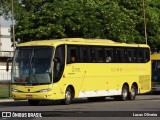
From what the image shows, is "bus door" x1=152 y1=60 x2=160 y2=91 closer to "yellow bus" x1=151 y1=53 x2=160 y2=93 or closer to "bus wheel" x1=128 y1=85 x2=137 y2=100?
"yellow bus" x1=151 y1=53 x2=160 y2=93

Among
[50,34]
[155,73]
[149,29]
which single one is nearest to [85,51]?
[155,73]

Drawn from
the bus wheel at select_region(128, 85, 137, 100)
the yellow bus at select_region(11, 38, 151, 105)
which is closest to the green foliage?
the bus wheel at select_region(128, 85, 137, 100)

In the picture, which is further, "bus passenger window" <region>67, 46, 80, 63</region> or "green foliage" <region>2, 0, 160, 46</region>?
"green foliage" <region>2, 0, 160, 46</region>

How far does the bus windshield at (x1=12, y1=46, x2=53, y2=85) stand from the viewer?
2806cm

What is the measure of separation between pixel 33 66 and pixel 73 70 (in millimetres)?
2252

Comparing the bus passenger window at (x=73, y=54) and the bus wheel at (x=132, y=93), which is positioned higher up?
the bus passenger window at (x=73, y=54)

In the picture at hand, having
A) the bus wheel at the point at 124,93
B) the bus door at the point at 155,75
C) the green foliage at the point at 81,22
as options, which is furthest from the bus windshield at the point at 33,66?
the green foliage at the point at 81,22

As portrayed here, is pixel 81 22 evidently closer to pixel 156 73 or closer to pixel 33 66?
pixel 156 73

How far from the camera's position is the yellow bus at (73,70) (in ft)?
92.3

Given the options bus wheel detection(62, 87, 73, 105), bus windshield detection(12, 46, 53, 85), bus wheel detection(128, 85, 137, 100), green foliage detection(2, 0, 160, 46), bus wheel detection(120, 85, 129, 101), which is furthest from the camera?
green foliage detection(2, 0, 160, 46)

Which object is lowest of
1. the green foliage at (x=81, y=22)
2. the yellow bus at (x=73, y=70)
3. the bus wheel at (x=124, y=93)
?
the bus wheel at (x=124, y=93)

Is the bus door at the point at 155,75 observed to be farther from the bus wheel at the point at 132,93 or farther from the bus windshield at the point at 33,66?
the bus windshield at the point at 33,66

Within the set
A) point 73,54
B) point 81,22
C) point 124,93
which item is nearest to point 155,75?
point 124,93

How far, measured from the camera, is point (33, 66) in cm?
2819
